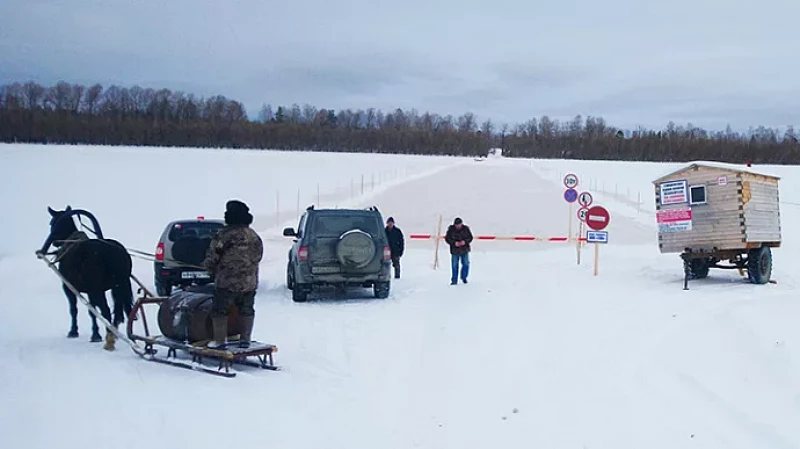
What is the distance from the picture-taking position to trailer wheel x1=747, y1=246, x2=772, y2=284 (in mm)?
18422

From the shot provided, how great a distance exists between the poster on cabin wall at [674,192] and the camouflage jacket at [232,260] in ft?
39.1

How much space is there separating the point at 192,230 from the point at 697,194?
34.8ft

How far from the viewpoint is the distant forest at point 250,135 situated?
114250 millimetres

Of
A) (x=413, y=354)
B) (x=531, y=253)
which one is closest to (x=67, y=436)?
(x=413, y=354)

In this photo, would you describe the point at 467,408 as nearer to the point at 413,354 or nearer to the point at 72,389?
the point at 413,354

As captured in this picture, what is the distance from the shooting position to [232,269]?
9750 mm

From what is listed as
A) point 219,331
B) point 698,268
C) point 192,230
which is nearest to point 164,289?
point 192,230

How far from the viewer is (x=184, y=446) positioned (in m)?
6.78

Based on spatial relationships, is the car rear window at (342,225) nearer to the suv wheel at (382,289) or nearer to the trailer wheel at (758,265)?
the suv wheel at (382,289)

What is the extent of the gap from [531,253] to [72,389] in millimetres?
22652

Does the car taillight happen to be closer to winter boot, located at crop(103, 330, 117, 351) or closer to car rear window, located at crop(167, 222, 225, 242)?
car rear window, located at crop(167, 222, 225, 242)

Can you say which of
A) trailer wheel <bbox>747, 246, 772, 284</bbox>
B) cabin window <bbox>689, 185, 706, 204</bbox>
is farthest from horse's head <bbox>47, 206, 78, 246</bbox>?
trailer wheel <bbox>747, 246, 772, 284</bbox>

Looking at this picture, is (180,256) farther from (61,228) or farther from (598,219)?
(598,219)

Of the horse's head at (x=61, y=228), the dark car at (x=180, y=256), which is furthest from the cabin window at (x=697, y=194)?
the horse's head at (x=61, y=228)
